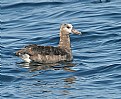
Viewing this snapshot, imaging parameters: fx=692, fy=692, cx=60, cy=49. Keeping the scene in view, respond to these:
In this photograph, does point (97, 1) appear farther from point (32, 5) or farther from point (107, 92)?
point (107, 92)

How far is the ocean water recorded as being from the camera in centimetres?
1652

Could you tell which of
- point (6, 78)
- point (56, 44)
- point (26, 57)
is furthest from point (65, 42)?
point (6, 78)

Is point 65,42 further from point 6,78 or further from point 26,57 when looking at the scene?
point 6,78

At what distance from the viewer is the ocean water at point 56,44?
16.5 metres

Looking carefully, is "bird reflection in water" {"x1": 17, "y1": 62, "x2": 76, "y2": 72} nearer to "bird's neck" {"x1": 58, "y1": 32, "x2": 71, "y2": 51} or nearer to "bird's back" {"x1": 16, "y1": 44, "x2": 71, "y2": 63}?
"bird's back" {"x1": 16, "y1": 44, "x2": 71, "y2": 63}

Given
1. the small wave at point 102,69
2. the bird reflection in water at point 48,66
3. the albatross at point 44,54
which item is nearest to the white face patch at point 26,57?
the albatross at point 44,54

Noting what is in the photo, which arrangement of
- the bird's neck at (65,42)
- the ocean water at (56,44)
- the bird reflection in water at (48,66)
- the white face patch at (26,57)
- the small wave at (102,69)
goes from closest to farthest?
the ocean water at (56,44), the small wave at (102,69), the bird reflection in water at (48,66), the white face patch at (26,57), the bird's neck at (65,42)

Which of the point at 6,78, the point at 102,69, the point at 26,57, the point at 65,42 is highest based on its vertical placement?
the point at 65,42

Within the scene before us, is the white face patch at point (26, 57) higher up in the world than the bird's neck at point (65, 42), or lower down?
lower down

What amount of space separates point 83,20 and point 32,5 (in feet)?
11.0

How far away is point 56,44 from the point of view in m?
22.8

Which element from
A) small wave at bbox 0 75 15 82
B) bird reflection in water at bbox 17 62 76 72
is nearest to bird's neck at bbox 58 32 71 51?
bird reflection in water at bbox 17 62 76 72

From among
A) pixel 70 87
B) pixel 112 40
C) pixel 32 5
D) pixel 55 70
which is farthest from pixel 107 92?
pixel 32 5

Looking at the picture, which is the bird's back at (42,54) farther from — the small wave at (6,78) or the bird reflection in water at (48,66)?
the small wave at (6,78)
